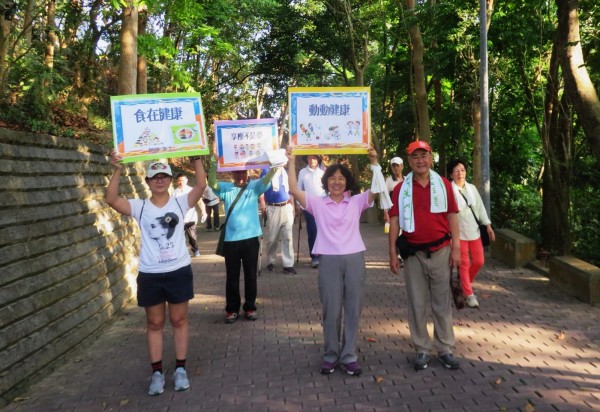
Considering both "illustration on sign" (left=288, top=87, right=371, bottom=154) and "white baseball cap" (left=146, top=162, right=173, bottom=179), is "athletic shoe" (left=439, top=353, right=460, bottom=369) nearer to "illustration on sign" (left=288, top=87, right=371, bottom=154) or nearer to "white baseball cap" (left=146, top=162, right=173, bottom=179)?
"illustration on sign" (left=288, top=87, right=371, bottom=154)

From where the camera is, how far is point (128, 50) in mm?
11844

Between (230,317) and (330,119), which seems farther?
(230,317)

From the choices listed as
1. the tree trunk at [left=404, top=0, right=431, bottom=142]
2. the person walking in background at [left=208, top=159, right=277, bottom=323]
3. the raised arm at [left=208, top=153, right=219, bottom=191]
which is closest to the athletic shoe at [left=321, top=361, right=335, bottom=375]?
the person walking in background at [left=208, top=159, right=277, bottom=323]

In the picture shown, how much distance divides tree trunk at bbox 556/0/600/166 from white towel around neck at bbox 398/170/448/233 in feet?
10.5

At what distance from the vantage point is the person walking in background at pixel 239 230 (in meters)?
6.33

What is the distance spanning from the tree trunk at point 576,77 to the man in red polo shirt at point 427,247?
3.19 m

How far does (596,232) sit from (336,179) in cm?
847

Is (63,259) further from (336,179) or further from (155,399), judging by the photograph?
(336,179)

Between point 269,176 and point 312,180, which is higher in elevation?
point 269,176

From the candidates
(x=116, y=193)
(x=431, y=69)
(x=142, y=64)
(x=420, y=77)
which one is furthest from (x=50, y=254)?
(x=142, y=64)

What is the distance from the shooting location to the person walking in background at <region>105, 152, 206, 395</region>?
4465 millimetres

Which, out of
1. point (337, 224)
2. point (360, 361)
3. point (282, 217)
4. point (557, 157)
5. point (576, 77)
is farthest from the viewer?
point (557, 157)

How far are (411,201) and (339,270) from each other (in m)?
0.82

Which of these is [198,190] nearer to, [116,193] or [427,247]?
[116,193]
